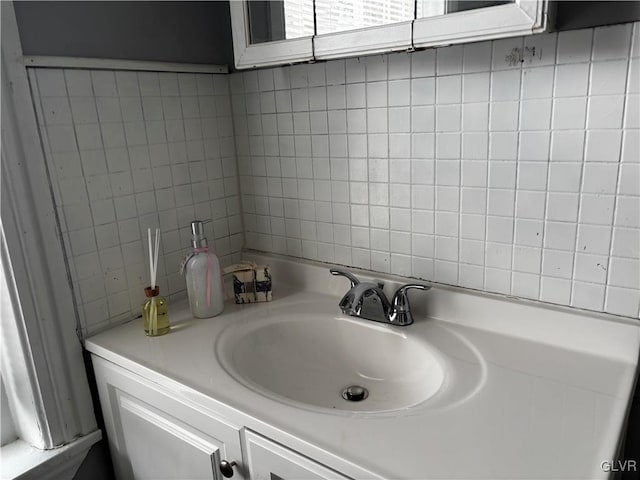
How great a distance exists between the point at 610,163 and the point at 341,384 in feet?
2.27

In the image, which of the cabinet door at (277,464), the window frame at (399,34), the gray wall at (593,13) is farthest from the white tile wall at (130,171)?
the gray wall at (593,13)

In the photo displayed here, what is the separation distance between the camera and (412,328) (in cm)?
110

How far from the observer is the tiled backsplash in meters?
0.89

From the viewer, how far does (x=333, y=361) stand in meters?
1.17

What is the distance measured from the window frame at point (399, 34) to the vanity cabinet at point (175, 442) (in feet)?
2.31

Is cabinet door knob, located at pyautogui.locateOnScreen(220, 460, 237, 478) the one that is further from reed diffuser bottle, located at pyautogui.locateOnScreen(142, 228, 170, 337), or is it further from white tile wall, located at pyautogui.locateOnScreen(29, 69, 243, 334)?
white tile wall, located at pyautogui.locateOnScreen(29, 69, 243, 334)

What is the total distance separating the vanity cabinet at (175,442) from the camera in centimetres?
82

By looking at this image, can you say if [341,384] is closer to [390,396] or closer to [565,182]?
[390,396]

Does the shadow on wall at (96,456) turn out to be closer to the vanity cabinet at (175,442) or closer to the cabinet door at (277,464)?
the vanity cabinet at (175,442)

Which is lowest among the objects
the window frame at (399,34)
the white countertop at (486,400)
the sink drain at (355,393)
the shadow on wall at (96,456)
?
the shadow on wall at (96,456)

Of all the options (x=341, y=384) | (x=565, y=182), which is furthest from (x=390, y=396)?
(x=565, y=182)

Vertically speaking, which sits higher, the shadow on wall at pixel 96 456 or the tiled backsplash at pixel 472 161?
the tiled backsplash at pixel 472 161

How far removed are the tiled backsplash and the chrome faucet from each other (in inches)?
3.4

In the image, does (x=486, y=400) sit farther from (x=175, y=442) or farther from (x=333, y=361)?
(x=175, y=442)
